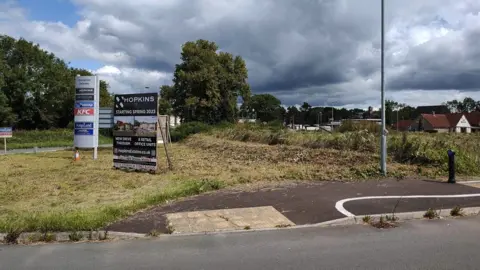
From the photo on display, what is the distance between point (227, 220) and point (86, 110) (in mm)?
14464

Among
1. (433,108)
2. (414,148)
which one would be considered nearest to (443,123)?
(433,108)

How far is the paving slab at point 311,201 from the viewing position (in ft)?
26.7

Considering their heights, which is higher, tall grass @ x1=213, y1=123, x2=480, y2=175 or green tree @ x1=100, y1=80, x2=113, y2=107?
green tree @ x1=100, y1=80, x2=113, y2=107

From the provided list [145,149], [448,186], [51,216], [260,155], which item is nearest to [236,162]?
[260,155]

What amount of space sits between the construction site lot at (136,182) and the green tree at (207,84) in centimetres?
3421

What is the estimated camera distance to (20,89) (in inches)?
2510

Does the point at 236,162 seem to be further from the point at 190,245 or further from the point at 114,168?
the point at 190,245

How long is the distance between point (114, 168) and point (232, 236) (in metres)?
9.87

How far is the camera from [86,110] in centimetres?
2039

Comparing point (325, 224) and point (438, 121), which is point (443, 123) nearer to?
point (438, 121)

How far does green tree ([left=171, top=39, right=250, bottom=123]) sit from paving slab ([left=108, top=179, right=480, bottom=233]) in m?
40.9

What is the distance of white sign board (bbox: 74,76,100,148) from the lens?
20.3 metres

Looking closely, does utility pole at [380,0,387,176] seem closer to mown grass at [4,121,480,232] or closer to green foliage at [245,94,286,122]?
mown grass at [4,121,480,232]

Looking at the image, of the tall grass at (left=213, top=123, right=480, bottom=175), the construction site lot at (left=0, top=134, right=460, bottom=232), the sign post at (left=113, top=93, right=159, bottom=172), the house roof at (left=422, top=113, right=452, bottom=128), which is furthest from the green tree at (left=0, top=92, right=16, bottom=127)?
the house roof at (left=422, top=113, right=452, bottom=128)
